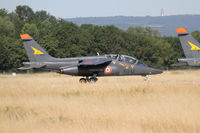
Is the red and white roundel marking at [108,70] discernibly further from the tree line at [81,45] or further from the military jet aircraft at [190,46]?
the tree line at [81,45]

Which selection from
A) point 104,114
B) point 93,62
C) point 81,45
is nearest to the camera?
point 104,114

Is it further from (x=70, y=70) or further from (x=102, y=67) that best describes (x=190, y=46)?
(x=70, y=70)

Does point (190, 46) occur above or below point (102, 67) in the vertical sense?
above

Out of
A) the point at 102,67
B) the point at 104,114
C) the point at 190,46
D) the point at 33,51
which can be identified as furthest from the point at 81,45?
the point at 104,114

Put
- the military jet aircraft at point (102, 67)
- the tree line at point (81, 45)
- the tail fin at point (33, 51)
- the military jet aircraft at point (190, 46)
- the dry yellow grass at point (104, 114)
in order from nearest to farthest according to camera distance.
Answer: the dry yellow grass at point (104, 114)
the military jet aircraft at point (102, 67)
the military jet aircraft at point (190, 46)
the tail fin at point (33, 51)
the tree line at point (81, 45)

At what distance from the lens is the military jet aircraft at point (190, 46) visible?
27922 mm

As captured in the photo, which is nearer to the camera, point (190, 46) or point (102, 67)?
point (102, 67)

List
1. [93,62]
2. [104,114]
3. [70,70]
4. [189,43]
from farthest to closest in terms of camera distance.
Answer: [189,43] < [70,70] < [93,62] < [104,114]

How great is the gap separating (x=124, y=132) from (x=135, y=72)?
1685 cm

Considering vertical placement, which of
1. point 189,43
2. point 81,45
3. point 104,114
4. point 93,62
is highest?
point 189,43

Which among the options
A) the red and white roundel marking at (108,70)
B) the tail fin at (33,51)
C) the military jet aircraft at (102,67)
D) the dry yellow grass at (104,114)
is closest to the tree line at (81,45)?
the tail fin at (33,51)

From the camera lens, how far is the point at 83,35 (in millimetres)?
88438

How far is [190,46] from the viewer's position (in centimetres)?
2800

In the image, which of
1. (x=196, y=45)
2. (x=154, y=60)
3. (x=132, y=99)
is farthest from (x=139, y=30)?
(x=132, y=99)
